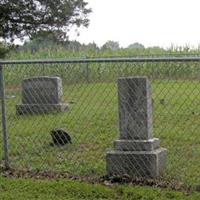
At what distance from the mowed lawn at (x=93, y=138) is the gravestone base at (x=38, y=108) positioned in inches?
9.8

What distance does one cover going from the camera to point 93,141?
987cm

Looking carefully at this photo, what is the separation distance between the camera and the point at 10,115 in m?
13.9

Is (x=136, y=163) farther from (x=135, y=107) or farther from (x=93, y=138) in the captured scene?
(x=93, y=138)

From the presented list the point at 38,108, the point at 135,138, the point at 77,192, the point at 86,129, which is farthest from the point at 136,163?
the point at 38,108

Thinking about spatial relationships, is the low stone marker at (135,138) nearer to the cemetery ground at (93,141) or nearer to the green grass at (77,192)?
the cemetery ground at (93,141)

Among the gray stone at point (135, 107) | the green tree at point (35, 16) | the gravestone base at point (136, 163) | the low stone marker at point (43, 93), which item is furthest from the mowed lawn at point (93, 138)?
the green tree at point (35, 16)

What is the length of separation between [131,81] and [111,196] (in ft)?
5.07

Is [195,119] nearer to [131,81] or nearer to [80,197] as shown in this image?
[131,81]

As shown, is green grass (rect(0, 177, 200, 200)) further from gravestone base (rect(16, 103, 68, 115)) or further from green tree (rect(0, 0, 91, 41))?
green tree (rect(0, 0, 91, 41))

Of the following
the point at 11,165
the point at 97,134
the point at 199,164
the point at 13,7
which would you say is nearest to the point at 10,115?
the point at 97,134

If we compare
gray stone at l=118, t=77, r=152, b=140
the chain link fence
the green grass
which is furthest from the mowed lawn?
gray stone at l=118, t=77, r=152, b=140

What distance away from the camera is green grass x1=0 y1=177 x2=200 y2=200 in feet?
21.1

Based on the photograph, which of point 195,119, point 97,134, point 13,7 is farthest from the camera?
point 13,7

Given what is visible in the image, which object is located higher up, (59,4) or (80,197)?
(59,4)
